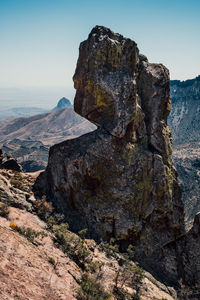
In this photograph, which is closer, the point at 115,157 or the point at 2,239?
the point at 2,239

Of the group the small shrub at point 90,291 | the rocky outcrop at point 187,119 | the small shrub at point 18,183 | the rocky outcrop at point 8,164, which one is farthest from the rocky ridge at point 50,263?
the rocky outcrop at point 187,119

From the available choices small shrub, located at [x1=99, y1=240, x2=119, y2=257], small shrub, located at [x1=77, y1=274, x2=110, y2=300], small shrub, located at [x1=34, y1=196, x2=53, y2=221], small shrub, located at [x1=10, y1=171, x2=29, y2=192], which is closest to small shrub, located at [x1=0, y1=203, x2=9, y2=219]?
small shrub, located at [x1=34, y1=196, x2=53, y2=221]

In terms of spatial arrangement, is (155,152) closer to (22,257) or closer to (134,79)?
(134,79)

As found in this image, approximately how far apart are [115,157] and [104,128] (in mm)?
5250

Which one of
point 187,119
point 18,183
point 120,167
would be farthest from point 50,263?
point 187,119

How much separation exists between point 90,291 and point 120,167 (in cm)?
1925

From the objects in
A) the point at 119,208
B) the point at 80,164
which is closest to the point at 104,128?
the point at 80,164

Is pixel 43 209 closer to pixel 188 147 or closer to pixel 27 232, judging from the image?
pixel 27 232

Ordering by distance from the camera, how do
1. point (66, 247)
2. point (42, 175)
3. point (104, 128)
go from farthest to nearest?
point (42, 175) → point (104, 128) → point (66, 247)

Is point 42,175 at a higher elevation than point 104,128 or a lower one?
lower

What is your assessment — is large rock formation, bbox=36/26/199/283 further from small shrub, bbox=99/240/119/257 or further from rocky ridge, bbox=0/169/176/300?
rocky ridge, bbox=0/169/176/300

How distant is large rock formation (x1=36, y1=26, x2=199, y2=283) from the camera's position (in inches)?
1495

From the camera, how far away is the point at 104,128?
39.9 metres

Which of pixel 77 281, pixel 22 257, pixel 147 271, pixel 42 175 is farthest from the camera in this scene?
pixel 42 175
